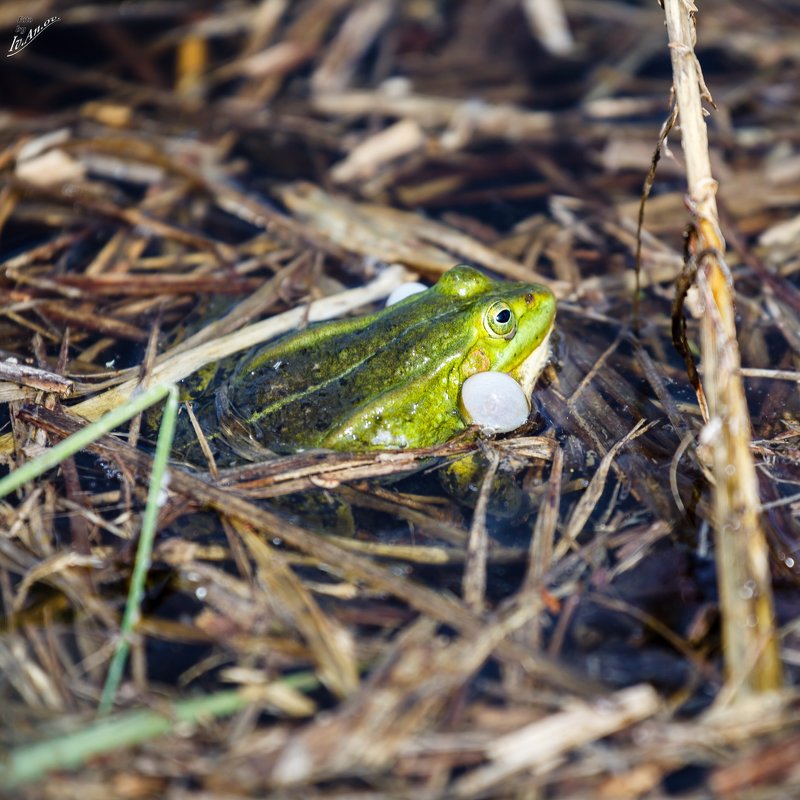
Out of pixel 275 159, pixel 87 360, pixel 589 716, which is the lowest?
pixel 589 716

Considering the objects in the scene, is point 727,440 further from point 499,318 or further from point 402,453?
point 402,453

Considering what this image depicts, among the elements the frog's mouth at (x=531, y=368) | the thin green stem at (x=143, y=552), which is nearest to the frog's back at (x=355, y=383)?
the frog's mouth at (x=531, y=368)

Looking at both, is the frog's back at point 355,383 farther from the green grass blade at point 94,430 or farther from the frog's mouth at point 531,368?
the green grass blade at point 94,430

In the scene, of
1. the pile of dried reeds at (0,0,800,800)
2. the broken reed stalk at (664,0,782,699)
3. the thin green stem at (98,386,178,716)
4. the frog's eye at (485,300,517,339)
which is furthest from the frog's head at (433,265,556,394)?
the thin green stem at (98,386,178,716)

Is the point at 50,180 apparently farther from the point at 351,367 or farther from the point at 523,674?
the point at 523,674

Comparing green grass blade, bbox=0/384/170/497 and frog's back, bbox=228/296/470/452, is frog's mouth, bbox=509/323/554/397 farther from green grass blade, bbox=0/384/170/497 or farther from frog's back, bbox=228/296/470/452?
green grass blade, bbox=0/384/170/497

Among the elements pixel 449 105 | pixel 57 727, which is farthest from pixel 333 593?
pixel 449 105

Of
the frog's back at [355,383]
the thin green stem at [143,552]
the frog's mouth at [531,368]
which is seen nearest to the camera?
the thin green stem at [143,552]
